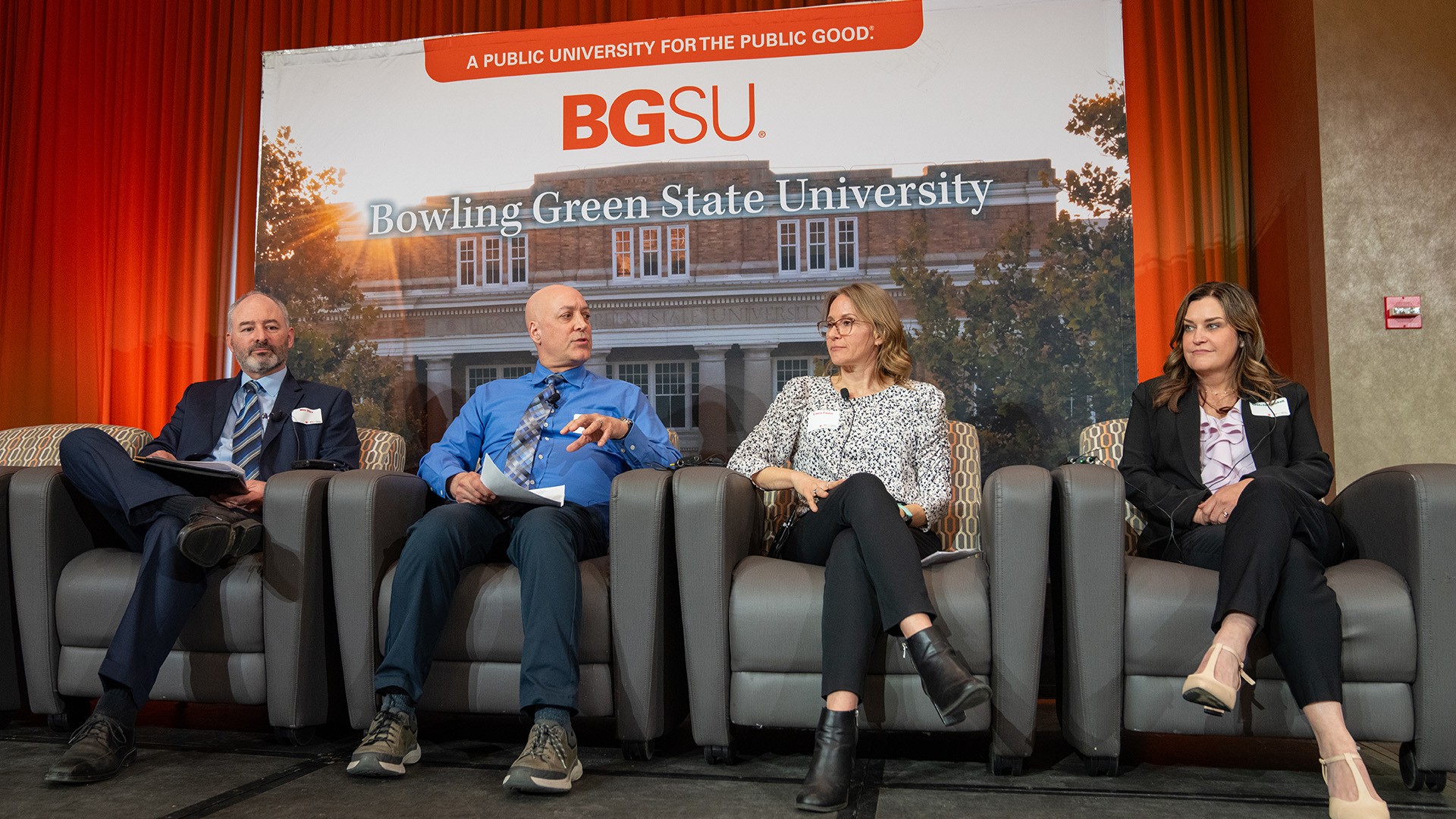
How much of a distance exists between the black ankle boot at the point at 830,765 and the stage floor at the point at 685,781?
0.04 m

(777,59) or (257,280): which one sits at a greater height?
(777,59)

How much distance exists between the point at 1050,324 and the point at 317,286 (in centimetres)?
252

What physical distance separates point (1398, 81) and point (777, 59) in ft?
6.35

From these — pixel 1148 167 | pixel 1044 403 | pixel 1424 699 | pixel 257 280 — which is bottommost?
pixel 1424 699

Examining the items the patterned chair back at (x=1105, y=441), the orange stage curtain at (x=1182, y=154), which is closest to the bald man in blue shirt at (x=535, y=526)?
the patterned chair back at (x=1105, y=441)

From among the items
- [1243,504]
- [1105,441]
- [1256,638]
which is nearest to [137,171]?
[1105,441]

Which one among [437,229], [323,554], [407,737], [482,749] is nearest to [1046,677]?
[482,749]

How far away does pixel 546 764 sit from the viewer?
2.07m

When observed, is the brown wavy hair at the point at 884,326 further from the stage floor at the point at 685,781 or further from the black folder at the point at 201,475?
the black folder at the point at 201,475

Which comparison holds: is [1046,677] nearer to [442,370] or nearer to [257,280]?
[442,370]

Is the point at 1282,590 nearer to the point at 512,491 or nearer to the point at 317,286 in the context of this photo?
the point at 512,491

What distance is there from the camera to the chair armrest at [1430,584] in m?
2.07

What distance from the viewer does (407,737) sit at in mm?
2250

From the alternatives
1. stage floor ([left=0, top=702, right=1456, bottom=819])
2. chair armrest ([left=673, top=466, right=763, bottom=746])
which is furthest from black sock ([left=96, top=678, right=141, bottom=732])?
chair armrest ([left=673, top=466, right=763, bottom=746])
